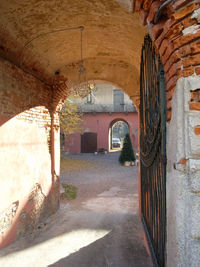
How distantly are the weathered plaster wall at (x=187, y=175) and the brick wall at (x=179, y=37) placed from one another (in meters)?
0.11

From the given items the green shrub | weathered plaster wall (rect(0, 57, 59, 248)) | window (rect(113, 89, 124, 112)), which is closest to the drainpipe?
weathered plaster wall (rect(0, 57, 59, 248))

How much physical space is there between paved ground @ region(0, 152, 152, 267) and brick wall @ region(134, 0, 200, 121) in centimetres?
260

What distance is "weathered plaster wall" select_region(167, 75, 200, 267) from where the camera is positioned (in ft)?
4.55

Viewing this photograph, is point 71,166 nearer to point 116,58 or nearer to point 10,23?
point 116,58

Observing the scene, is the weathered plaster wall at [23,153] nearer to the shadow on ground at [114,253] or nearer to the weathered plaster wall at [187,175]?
the shadow on ground at [114,253]

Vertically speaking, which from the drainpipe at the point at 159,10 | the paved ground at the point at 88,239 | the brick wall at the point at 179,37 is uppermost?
the drainpipe at the point at 159,10

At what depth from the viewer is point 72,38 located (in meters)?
4.15

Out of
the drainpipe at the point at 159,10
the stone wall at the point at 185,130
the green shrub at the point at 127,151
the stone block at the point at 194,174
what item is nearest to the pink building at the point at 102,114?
the green shrub at the point at 127,151

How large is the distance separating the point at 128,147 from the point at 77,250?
1059 centimetres

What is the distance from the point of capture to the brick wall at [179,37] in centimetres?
141

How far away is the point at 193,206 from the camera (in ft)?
4.56

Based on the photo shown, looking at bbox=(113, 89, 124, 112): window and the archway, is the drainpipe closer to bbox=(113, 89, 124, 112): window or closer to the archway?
the archway

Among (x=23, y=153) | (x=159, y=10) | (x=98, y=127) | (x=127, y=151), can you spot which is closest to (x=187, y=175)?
(x=159, y=10)

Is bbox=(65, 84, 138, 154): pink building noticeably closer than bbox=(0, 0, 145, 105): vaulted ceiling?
No
